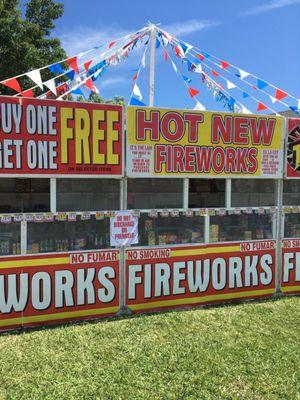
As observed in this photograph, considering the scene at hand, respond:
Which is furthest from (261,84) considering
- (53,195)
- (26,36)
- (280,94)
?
(26,36)

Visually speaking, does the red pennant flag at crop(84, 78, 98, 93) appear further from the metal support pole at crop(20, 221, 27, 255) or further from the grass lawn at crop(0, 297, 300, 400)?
the grass lawn at crop(0, 297, 300, 400)

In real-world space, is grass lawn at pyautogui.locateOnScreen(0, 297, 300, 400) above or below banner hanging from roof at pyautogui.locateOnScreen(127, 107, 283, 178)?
below

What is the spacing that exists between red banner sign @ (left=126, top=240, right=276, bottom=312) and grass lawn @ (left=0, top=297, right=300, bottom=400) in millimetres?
338

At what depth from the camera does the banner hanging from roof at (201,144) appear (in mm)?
6078

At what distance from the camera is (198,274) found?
6.55 m

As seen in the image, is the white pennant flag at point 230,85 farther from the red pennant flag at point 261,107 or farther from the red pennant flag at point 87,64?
the red pennant flag at point 87,64

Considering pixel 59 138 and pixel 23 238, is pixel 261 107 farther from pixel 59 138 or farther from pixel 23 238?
pixel 23 238

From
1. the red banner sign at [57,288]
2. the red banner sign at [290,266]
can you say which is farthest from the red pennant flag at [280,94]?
the red banner sign at [57,288]

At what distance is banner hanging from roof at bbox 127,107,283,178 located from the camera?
6.08 m

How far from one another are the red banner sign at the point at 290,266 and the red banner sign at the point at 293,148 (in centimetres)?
121

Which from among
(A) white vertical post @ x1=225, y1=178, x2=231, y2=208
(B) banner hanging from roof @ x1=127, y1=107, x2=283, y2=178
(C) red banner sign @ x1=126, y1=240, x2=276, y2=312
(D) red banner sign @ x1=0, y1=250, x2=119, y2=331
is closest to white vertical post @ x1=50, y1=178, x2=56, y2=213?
(D) red banner sign @ x1=0, y1=250, x2=119, y2=331

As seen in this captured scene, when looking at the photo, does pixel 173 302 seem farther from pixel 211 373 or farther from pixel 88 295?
pixel 211 373

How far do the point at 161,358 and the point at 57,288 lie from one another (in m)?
1.88

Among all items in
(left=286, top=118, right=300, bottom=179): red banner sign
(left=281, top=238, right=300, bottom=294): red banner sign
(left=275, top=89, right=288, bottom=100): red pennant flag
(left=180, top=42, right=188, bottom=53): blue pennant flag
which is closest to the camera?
(left=286, top=118, right=300, bottom=179): red banner sign
